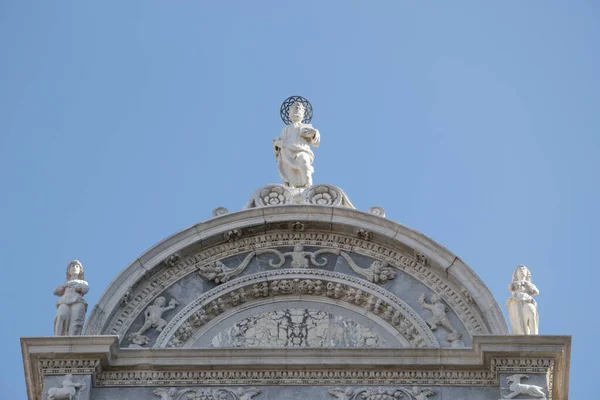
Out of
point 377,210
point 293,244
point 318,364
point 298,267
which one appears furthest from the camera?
point 377,210

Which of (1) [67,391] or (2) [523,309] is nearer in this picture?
(1) [67,391]

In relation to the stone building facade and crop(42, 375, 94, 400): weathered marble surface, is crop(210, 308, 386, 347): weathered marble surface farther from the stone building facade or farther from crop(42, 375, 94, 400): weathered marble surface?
crop(42, 375, 94, 400): weathered marble surface

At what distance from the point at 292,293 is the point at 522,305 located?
3018 mm

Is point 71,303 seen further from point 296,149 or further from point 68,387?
point 296,149

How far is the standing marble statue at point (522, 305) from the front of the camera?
1092 inches

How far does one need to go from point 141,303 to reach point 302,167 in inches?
137

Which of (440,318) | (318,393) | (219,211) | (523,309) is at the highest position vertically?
(219,211)

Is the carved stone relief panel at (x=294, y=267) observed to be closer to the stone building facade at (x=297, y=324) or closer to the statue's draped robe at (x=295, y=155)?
the stone building facade at (x=297, y=324)

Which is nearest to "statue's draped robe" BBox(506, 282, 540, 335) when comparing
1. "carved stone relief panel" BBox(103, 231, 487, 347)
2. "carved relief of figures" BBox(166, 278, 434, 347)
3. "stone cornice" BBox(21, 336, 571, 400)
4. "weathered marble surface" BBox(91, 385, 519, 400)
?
"stone cornice" BBox(21, 336, 571, 400)

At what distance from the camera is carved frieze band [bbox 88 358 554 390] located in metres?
27.3

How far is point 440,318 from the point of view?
28172 mm

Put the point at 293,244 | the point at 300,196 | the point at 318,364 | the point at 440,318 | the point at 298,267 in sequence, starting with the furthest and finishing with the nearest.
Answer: the point at 300,196 < the point at 293,244 < the point at 298,267 < the point at 440,318 < the point at 318,364

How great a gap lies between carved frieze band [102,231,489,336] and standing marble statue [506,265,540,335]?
1.35ft

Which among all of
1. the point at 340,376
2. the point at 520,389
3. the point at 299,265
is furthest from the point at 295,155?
the point at 520,389
